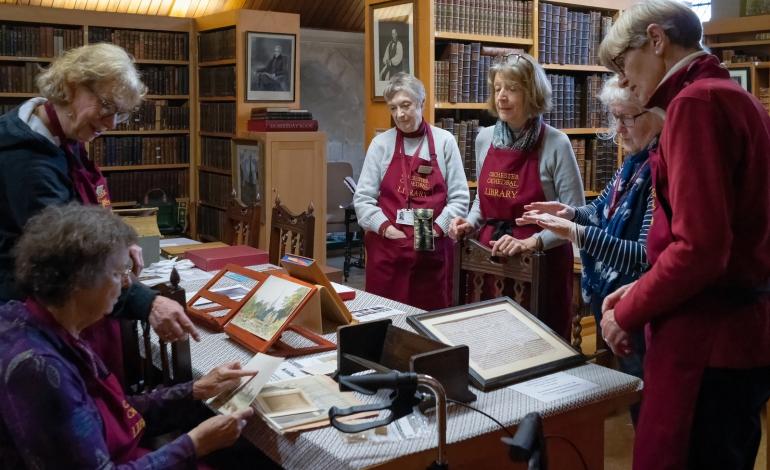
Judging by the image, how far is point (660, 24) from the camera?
5.61 feet

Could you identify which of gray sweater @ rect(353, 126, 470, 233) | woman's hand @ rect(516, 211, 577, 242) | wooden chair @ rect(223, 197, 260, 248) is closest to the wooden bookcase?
gray sweater @ rect(353, 126, 470, 233)

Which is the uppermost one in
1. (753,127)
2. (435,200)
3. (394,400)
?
(753,127)

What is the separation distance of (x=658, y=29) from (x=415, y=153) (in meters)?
2.17

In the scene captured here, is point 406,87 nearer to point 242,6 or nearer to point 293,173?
point 293,173

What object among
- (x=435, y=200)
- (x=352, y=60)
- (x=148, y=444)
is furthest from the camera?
(x=352, y=60)

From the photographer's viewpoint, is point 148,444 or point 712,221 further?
point 148,444

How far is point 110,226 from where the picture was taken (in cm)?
166

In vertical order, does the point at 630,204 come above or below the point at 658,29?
below

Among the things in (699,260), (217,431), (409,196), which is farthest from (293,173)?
(699,260)

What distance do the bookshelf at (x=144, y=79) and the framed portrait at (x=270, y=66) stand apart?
102cm

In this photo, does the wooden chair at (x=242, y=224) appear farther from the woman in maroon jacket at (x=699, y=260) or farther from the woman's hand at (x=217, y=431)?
the woman in maroon jacket at (x=699, y=260)

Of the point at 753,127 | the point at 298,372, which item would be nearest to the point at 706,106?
the point at 753,127

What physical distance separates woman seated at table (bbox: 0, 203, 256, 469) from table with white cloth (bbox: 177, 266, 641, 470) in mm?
149

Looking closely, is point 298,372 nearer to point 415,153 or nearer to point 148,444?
point 148,444
